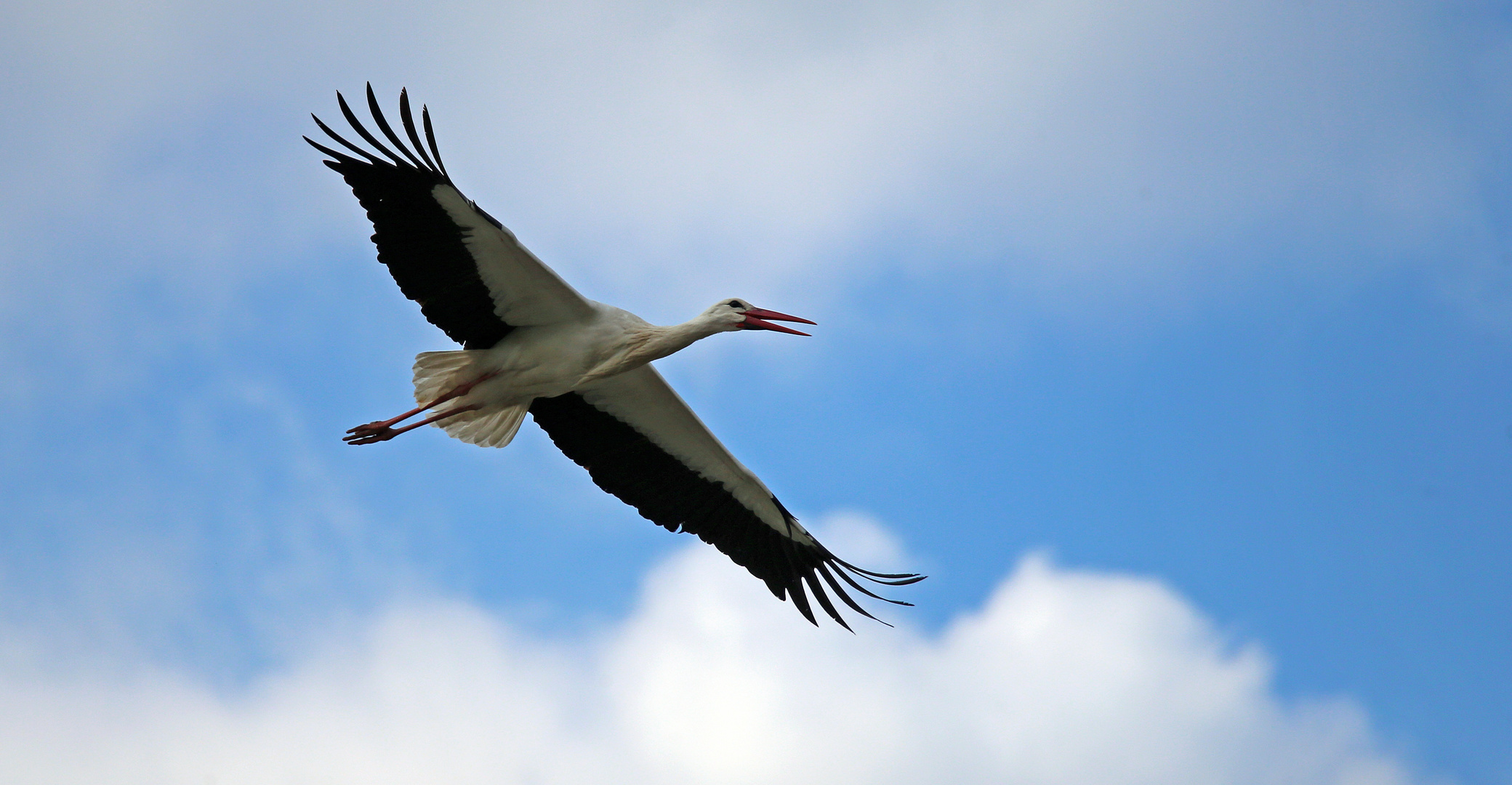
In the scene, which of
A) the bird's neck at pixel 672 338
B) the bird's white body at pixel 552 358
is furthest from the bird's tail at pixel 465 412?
the bird's neck at pixel 672 338

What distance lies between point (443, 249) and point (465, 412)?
1292 mm

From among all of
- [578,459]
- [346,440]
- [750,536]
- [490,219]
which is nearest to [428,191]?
[490,219]

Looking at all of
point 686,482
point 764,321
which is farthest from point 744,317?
point 686,482

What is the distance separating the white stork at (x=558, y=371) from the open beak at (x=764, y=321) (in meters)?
0.01

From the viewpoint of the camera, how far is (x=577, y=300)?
29.3ft

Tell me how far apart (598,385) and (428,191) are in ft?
6.86

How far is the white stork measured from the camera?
8453 millimetres

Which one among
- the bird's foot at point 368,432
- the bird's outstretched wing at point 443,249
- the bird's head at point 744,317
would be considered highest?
the bird's head at point 744,317

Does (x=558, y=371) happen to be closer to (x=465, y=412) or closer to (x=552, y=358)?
(x=552, y=358)

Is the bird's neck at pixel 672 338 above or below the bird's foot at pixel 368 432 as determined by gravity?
above

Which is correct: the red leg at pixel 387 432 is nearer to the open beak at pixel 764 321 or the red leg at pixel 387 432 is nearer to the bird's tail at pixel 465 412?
the bird's tail at pixel 465 412

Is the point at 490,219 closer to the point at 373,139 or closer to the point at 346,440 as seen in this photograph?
the point at 373,139

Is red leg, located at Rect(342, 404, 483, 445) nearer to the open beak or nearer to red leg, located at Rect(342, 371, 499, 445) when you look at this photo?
red leg, located at Rect(342, 371, 499, 445)

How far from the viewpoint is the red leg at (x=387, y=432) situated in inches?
364
